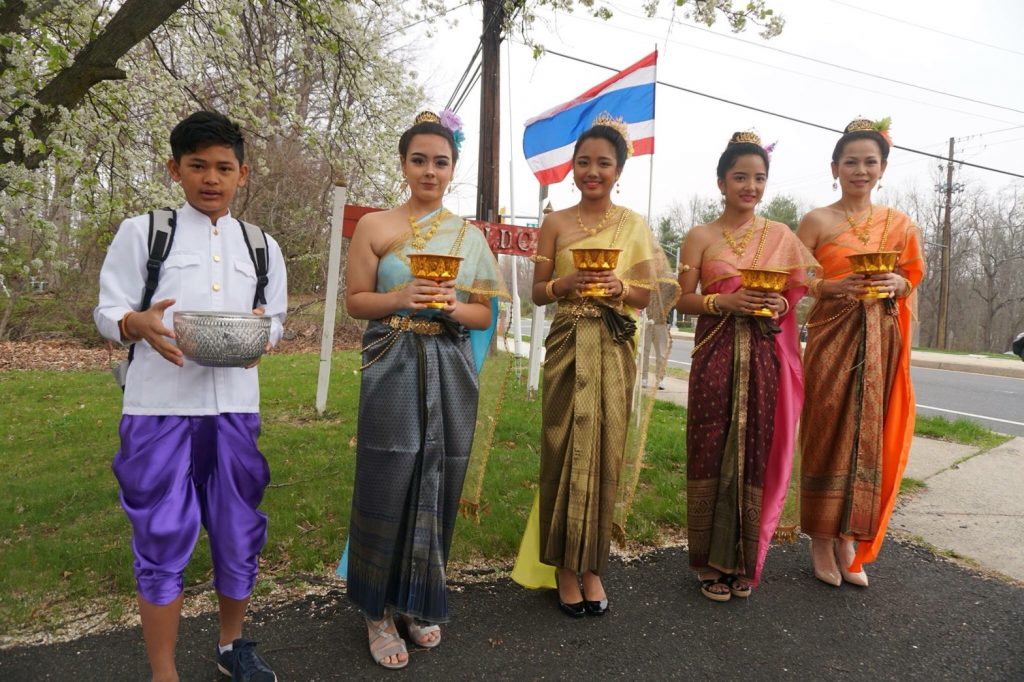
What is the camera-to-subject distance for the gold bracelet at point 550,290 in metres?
2.86

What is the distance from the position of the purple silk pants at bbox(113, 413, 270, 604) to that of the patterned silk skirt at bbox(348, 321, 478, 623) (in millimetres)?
420

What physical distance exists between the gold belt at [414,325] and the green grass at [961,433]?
6154 mm

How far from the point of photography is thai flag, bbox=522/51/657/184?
19.7 ft

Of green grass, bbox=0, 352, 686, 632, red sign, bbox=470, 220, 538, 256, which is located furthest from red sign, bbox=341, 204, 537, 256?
green grass, bbox=0, 352, 686, 632

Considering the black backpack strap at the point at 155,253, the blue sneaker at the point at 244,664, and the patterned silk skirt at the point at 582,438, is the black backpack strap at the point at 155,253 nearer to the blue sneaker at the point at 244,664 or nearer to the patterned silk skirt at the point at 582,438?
the blue sneaker at the point at 244,664

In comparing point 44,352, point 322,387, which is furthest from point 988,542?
point 44,352

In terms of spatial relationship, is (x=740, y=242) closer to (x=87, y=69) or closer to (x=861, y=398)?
(x=861, y=398)

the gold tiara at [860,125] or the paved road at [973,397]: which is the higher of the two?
the gold tiara at [860,125]

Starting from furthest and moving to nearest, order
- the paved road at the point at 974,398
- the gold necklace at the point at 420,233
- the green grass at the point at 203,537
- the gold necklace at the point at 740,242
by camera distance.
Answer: the paved road at the point at 974,398
the gold necklace at the point at 740,242
the green grass at the point at 203,537
the gold necklace at the point at 420,233

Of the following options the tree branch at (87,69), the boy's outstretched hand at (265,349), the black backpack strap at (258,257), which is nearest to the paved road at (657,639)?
the boy's outstretched hand at (265,349)

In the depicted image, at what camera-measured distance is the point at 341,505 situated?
3914 millimetres

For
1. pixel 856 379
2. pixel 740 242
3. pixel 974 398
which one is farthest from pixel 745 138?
pixel 974 398

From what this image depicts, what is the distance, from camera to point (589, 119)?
21.9 ft

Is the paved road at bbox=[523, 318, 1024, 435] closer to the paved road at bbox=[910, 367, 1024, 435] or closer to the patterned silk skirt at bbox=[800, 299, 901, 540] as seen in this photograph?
the paved road at bbox=[910, 367, 1024, 435]
